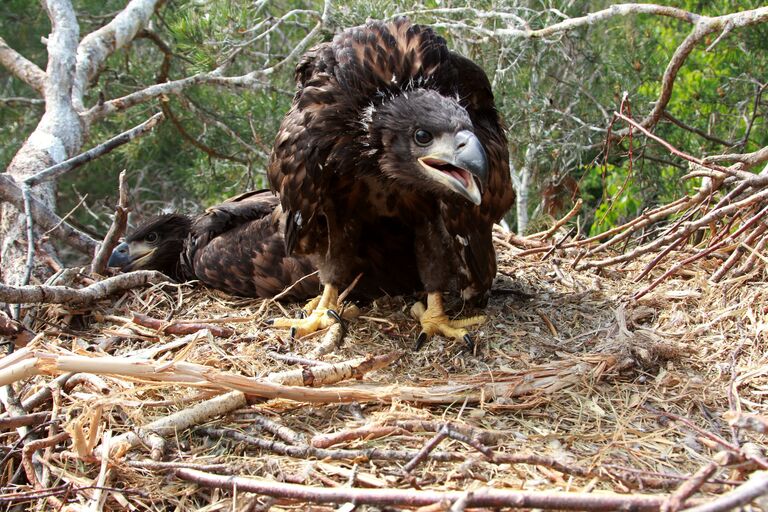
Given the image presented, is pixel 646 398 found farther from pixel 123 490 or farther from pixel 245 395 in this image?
pixel 123 490

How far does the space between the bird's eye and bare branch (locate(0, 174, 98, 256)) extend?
1939 millimetres

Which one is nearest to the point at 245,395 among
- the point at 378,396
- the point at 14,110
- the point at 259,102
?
the point at 378,396

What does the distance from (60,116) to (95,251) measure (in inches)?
35.3

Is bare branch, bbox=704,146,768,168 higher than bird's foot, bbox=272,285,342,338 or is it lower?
higher

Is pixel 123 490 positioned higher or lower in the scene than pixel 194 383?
lower

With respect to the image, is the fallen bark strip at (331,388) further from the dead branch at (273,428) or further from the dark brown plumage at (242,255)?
the dark brown plumage at (242,255)

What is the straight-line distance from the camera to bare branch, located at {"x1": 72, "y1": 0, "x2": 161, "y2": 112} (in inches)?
182

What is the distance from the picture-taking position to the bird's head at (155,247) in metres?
4.23

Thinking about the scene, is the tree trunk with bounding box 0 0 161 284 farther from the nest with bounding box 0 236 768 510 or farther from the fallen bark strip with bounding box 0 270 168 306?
the nest with bounding box 0 236 768 510

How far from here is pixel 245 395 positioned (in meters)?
2.45

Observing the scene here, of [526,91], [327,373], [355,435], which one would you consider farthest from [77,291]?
[526,91]

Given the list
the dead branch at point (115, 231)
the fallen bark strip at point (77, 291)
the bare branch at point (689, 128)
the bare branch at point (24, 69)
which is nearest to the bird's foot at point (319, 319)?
the fallen bark strip at point (77, 291)

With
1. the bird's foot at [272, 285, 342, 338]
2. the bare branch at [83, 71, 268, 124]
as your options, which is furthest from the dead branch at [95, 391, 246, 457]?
the bare branch at [83, 71, 268, 124]

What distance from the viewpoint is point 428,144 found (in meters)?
2.79
